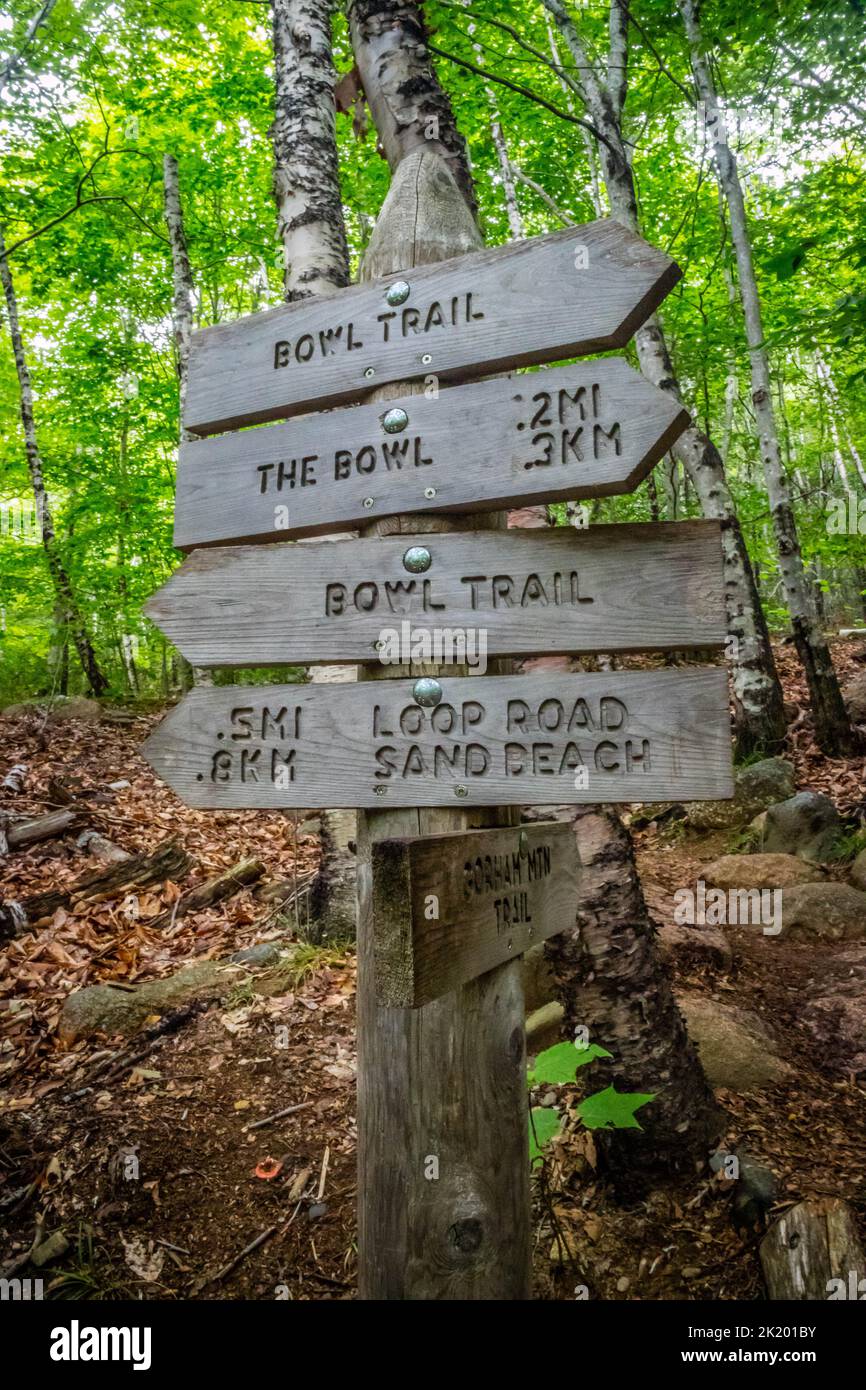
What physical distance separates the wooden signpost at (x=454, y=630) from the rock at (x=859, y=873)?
495 cm

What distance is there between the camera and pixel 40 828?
21.5 feet

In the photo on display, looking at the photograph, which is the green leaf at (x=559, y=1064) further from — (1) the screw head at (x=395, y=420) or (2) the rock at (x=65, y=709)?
(2) the rock at (x=65, y=709)

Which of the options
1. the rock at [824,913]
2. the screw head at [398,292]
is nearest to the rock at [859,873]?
the rock at [824,913]

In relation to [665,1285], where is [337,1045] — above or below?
above

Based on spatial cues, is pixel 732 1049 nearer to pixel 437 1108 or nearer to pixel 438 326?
pixel 437 1108

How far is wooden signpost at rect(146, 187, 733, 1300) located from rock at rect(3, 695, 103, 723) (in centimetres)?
940

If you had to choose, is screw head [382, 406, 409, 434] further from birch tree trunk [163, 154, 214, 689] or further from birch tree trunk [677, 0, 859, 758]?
→ birch tree trunk [163, 154, 214, 689]

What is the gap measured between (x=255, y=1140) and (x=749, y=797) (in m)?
6.57

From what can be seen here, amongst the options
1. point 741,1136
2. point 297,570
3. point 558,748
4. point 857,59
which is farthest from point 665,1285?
point 857,59

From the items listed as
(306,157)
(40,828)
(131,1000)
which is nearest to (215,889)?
(131,1000)

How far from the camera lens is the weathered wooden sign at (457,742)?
1.68m
